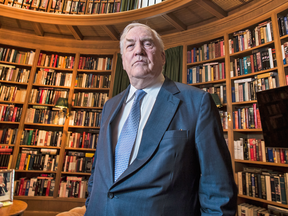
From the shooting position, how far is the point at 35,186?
9.87ft

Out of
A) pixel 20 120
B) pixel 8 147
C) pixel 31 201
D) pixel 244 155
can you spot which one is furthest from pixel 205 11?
pixel 31 201

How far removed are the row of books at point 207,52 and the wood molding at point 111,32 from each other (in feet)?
4.83

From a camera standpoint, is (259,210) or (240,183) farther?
(240,183)

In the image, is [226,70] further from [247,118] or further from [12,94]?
[12,94]

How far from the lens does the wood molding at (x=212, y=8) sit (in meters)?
2.48

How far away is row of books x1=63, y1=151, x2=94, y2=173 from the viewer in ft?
10.2

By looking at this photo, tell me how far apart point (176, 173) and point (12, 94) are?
3711mm

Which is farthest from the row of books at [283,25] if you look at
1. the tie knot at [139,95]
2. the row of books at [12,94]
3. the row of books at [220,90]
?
the row of books at [12,94]

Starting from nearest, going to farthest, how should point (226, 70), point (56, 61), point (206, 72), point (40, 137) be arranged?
point (226, 70) → point (206, 72) → point (40, 137) → point (56, 61)

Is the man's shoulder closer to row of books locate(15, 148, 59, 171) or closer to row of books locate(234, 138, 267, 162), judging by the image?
row of books locate(234, 138, 267, 162)

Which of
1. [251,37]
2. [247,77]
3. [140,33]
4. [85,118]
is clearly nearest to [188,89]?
[140,33]

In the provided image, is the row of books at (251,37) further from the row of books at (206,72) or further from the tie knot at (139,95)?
→ the tie knot at (139,95)

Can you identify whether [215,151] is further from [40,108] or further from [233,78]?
[40,108]

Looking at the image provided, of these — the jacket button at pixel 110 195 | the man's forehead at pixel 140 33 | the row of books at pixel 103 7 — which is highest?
the row of books at pixel 103 7
